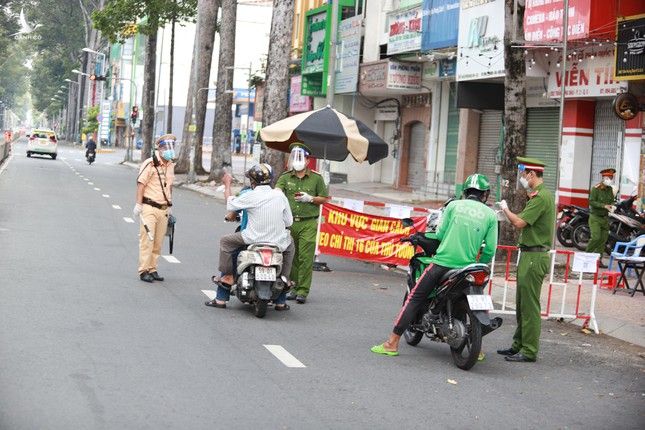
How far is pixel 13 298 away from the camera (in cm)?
1178

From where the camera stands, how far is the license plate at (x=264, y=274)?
38.2 ft

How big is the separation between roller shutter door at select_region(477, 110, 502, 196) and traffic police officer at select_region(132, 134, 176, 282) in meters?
20.2

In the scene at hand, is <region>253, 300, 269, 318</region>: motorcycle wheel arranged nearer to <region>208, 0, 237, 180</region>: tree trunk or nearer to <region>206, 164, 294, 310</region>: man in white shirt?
<region>206, 164, 294, 310</region>: man in white shirt

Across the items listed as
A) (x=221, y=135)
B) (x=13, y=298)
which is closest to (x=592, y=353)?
(x=13, y=298)

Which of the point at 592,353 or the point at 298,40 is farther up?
the point at 298,40

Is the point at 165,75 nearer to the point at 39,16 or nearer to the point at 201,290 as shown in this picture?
the point at 39,16

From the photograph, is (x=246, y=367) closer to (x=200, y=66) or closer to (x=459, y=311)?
(x=459, y=311)

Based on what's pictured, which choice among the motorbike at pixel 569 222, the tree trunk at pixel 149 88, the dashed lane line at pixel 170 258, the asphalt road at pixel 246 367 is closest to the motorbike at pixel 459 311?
the asphalt road at pixel 246 367

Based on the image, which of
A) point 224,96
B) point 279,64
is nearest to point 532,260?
point 279,64

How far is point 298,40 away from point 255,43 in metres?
38.9

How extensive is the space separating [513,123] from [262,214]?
8.09 m

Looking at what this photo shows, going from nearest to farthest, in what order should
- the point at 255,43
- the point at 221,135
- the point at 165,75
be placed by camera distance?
the point at 221,135, the point at 255,43, the point at 165,75

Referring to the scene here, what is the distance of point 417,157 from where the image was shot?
41.3 metres

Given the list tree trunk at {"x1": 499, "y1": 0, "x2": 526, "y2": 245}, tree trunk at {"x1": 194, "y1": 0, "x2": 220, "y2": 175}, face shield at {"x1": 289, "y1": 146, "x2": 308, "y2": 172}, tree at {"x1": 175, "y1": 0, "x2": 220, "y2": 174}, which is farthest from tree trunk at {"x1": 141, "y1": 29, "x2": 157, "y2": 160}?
face shield at {"x1": 289, "y1": 146, "x2": 308, "y2": 172}
